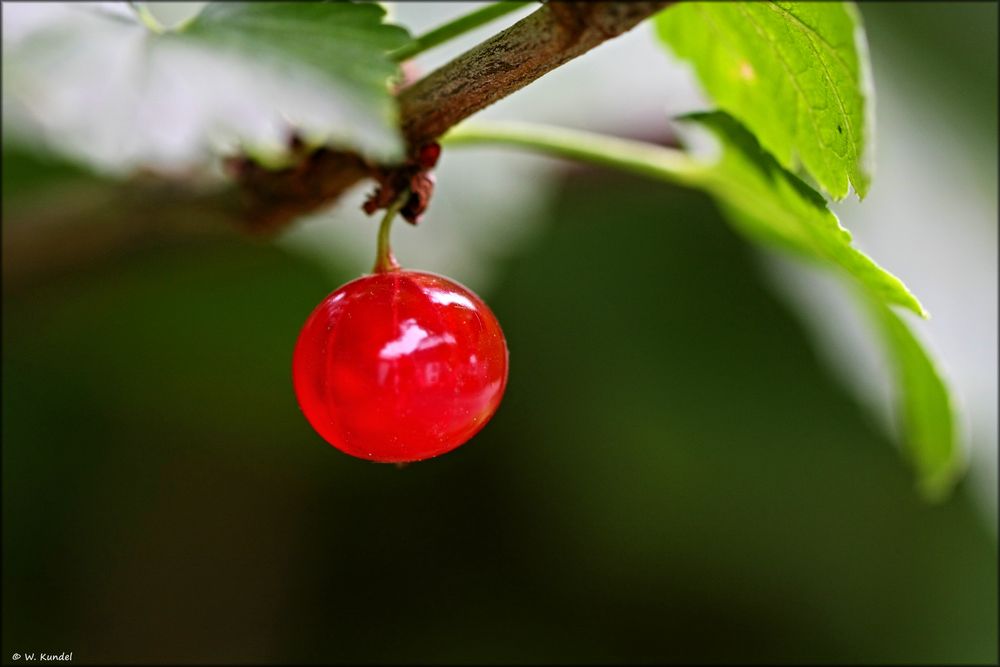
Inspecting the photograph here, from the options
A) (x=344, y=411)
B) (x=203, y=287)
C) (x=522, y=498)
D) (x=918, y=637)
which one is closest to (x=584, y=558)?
(x=522, y=498)

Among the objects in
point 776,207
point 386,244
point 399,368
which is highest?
point 776,207

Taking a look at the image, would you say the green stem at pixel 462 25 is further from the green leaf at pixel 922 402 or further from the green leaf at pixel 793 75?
the green leaf at pixel 922 402

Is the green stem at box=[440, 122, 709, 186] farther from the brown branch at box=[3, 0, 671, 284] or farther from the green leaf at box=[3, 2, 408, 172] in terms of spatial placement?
the green leaf at box=[3, 2, 408, 172]

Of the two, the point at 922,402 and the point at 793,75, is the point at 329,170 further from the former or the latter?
the point at 922,402

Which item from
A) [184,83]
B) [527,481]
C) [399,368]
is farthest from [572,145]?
[527,481]

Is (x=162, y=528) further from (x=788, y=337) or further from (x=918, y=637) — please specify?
(x=918, y=637)

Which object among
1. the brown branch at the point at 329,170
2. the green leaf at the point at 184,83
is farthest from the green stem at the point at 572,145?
the green leaf at the point at 184,83
